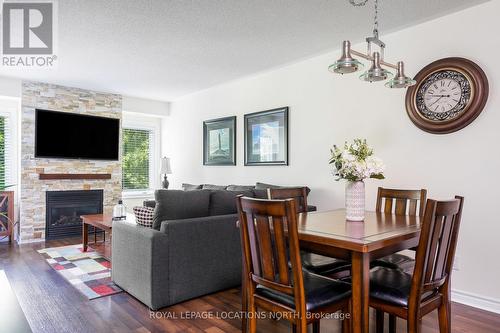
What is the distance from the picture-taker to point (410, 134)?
324 centimetres

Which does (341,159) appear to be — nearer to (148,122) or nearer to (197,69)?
(197,69)

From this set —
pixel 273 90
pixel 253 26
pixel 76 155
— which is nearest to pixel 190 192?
pixel 253 26

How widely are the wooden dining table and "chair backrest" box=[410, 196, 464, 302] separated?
0.48 ft

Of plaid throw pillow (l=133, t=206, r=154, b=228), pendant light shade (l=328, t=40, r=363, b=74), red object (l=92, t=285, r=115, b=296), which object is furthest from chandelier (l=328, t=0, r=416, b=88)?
red object (l=92, t=285, r=115, b=296)

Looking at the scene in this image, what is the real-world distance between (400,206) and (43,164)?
5242 mm

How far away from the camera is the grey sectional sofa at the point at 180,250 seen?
268cm

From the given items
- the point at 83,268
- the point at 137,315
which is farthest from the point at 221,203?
the point at 83,268

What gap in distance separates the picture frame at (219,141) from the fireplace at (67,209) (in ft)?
6.80

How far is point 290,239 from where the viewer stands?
1.58 metres

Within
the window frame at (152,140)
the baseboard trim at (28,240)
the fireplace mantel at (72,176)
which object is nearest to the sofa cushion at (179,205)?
the fireplace mantel at (72,176)

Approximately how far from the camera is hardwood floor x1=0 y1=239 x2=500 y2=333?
7.84 ft

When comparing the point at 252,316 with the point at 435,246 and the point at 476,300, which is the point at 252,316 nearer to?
the point at 435,246

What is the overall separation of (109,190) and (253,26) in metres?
4.17

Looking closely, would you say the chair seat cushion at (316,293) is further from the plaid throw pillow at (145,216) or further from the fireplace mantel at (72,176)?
the fireplace mantel at (72,176)
